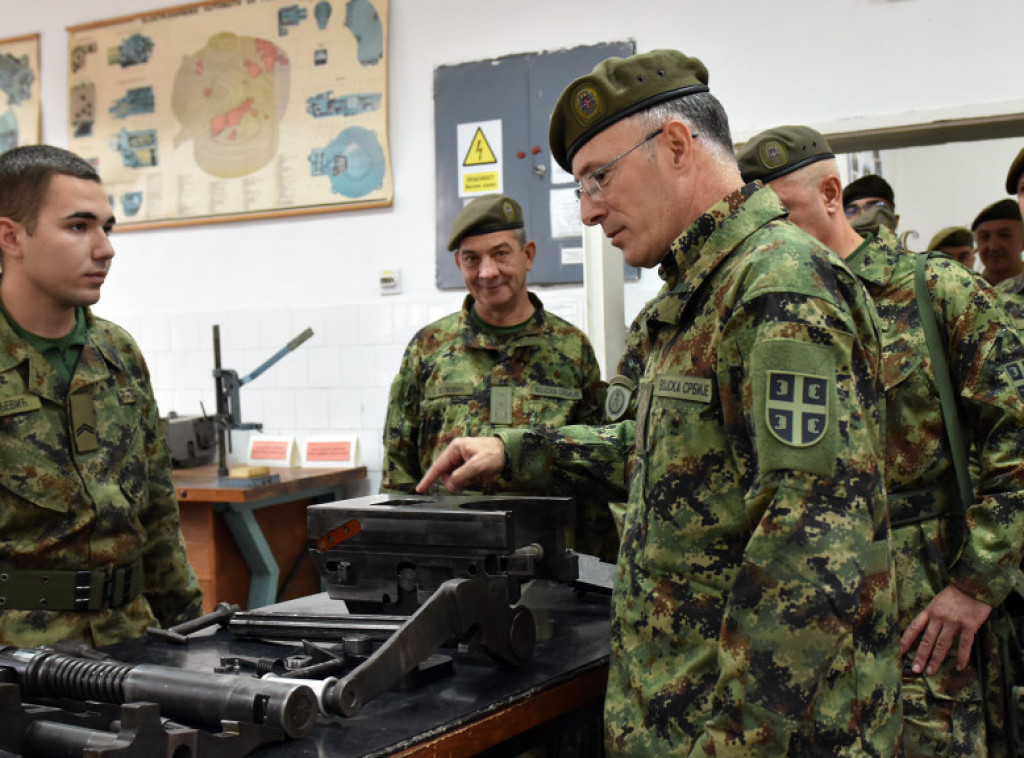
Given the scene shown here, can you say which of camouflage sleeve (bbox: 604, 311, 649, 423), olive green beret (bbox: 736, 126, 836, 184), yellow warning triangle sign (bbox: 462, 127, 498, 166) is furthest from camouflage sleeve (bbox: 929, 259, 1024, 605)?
yellow warning triangle sign (bbox: 462, 127, 498, 166)

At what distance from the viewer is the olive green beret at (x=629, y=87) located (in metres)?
1.35

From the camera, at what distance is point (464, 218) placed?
9.52 feet

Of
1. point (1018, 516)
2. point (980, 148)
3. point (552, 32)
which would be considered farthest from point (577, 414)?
point (980, 148)

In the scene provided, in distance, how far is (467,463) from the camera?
168 cm

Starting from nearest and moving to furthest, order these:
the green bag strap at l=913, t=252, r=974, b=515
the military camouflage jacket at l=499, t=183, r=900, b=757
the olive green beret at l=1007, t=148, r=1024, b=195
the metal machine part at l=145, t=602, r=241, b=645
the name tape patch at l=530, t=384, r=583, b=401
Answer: the military camouflage jacket at l=499, t=183, r=900, b=757
the metal machine part at l=145, t=602, r=241, b=645
the green bag strap at l=913, t=252, r=974, b=515
the olive green beret at l=1007, t=148, r=1024, b=195
the name tape patch at l=530, t=384, r=583, b=401

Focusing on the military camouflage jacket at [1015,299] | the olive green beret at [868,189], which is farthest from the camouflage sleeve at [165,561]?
the olive green beret at [868,189]

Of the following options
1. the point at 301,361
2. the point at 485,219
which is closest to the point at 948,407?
the point at 485,219

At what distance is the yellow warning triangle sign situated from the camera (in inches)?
161

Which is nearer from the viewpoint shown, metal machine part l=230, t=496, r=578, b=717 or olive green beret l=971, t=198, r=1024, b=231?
metal machine part l=230, t=496, r=578, b=717

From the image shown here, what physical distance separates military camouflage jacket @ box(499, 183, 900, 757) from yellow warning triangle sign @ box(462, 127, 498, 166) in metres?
2.82

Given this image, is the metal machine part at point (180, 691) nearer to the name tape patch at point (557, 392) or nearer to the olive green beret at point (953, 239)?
the name tape patch at point (557, 392)

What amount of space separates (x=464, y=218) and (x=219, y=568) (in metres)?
1.73

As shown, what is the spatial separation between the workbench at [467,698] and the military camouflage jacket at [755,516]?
0.11 m

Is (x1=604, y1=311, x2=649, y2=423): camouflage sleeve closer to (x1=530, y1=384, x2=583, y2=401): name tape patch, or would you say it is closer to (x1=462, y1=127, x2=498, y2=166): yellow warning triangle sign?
(x1=530, y1=384, x2=583, y2=401): name tape patch
